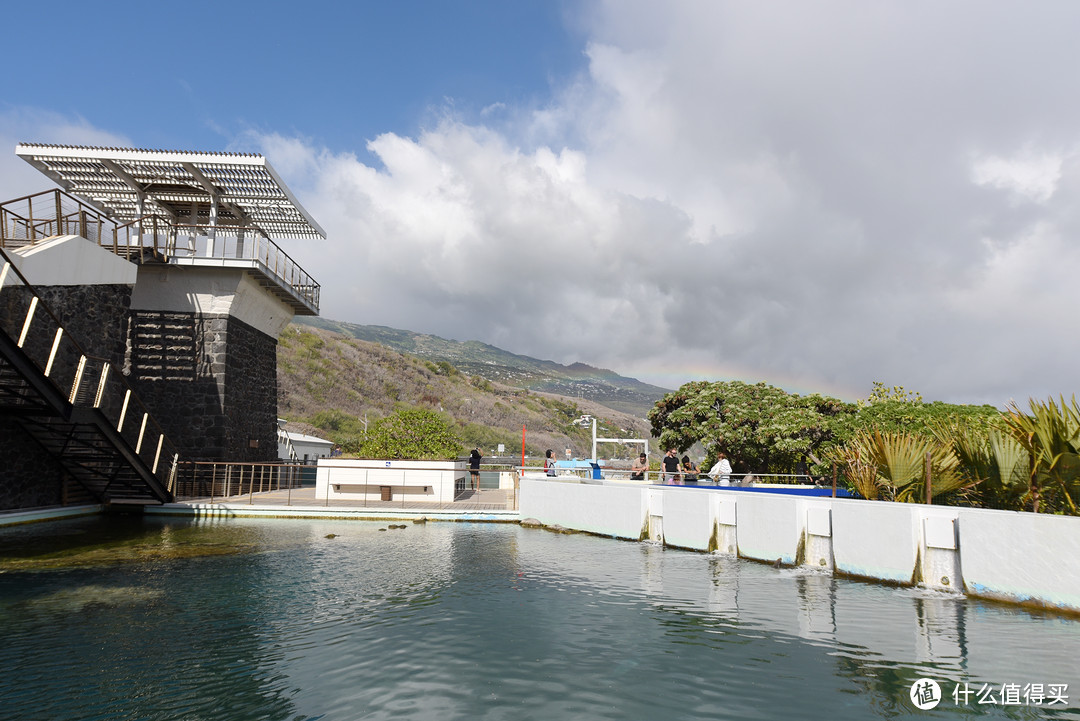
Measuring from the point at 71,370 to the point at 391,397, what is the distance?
5357cm

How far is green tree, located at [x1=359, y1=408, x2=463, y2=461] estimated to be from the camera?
2272 centimetres

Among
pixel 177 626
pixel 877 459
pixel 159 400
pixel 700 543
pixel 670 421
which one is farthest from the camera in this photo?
pixel 670 421

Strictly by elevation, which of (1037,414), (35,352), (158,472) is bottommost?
(158,472)

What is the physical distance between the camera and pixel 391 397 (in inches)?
2630

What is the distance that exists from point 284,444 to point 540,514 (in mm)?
16393

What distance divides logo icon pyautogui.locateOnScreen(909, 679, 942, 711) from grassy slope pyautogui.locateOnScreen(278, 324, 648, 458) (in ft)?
Result: 155

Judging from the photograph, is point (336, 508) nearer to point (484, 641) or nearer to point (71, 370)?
point (71, 370)

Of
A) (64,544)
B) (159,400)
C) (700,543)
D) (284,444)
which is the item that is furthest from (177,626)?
(284,444)

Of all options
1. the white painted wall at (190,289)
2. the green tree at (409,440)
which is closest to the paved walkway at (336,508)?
the green tree at (409,440)

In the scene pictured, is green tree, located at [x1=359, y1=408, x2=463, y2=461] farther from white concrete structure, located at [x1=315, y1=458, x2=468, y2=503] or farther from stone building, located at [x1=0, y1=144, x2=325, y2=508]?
stone building, located at [x1=0, y1=144, x2=325, y2=508]

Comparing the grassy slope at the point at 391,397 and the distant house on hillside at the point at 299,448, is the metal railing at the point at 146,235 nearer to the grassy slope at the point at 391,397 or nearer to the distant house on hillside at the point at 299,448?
the distant house on hillside at the point at 299,448

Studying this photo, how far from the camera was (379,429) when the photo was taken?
23.2 m

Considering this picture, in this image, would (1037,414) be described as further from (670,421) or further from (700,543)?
(670,421)

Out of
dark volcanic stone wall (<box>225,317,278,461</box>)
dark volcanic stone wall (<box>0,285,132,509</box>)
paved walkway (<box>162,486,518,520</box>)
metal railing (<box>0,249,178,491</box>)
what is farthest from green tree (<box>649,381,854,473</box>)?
dark volcanic stone wall (<box>0,285,132,509</box>)
